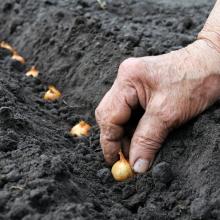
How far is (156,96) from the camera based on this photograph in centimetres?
269

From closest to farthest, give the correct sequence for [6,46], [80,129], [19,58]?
[80,129] < [19,58] < [6,46]

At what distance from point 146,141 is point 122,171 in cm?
21

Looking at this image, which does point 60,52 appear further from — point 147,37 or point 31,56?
point 147,37

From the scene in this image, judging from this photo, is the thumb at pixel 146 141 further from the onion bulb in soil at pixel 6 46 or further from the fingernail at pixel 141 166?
the onion bulb in soil at pixel 6 46

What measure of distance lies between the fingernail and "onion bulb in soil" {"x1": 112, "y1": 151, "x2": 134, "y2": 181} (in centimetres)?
5

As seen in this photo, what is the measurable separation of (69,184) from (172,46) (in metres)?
1.81

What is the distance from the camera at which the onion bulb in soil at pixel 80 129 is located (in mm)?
3346

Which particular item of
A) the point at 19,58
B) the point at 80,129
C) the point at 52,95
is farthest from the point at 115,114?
the point at 19,58

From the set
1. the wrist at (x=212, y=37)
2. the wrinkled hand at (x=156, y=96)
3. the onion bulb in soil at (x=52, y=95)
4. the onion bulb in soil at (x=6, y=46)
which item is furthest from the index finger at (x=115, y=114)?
the onion bulb in soil at (x=6, y=46)

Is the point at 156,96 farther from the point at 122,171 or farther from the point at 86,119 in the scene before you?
the point at 86,119

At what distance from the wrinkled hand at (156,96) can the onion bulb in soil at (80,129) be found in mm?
503

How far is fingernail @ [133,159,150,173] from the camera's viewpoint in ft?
8.91

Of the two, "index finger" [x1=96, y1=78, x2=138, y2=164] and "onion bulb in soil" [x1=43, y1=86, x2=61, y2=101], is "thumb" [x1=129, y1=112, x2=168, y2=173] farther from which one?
"onion bulb in soil" [x1=43, y1=86, x2=61, y2=101]

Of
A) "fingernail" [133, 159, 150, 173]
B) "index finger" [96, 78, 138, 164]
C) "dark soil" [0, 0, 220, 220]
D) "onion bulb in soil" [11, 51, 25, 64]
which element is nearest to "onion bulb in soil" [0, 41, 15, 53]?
"dark soil" [0, 0, 220, 220]
